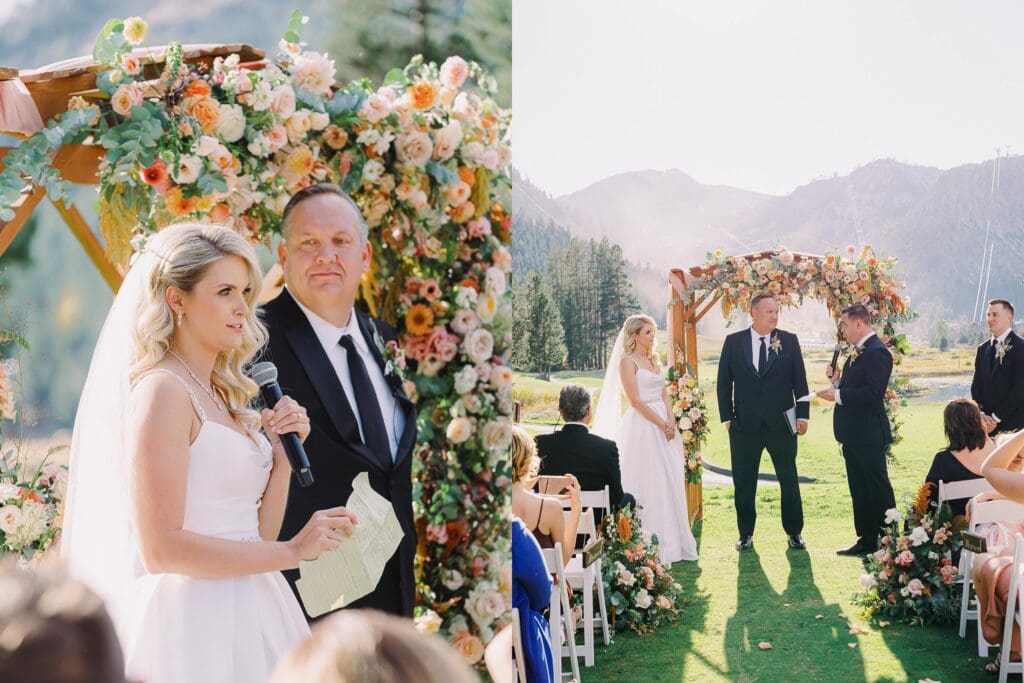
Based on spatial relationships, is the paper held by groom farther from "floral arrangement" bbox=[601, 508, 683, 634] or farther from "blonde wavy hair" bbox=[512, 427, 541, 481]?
"floral arrangement" bbox=[601, 508, 683, 634]

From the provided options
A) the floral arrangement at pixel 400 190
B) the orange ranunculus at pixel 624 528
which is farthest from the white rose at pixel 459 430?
the orange ranunculus at pixel 624 528

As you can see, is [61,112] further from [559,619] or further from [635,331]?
[559,619]

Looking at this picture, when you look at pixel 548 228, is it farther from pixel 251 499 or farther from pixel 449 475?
pixel 251 499

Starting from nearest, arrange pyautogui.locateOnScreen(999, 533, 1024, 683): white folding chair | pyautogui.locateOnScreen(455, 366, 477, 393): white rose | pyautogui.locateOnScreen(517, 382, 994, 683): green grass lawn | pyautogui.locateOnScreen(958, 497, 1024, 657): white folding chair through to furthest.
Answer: pyautogui.locateOnScreen(455, 366, 477, 393): white rose
pyautogui.locateOnScreen(999, 533, 1024, 683): white folding chair
pyautogui.locateOnScreen(958, 497, 1024, 657): white folding chair
pyautogui.locateOnScreen(517, 382, 994, 683): green grass lawn

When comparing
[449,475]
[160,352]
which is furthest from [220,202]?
[449,475]

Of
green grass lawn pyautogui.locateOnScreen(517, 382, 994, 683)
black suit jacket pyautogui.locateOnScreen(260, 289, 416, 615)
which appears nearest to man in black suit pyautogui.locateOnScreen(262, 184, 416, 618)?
black suit jacket pyautogui.locateOnScreen(260, 289, 416, 615)

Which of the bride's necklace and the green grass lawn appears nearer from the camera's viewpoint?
the bride's necklace

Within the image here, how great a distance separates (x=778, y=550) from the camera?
3.88 metres

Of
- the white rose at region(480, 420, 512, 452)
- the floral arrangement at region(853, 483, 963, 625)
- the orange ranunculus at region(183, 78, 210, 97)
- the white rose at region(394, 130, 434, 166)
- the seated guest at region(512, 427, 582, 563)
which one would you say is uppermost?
the orange ranunculus at region(183, 78, 210, 97)

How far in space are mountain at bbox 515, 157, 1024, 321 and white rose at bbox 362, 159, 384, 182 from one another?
79 cm

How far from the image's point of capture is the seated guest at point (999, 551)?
3545mm

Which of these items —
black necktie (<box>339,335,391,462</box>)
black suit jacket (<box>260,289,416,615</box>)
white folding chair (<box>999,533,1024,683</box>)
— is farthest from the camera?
white folding chair (<box>999,533,1024,683</box>)

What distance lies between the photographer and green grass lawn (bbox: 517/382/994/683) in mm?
3674

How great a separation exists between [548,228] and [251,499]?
5.21 feet
